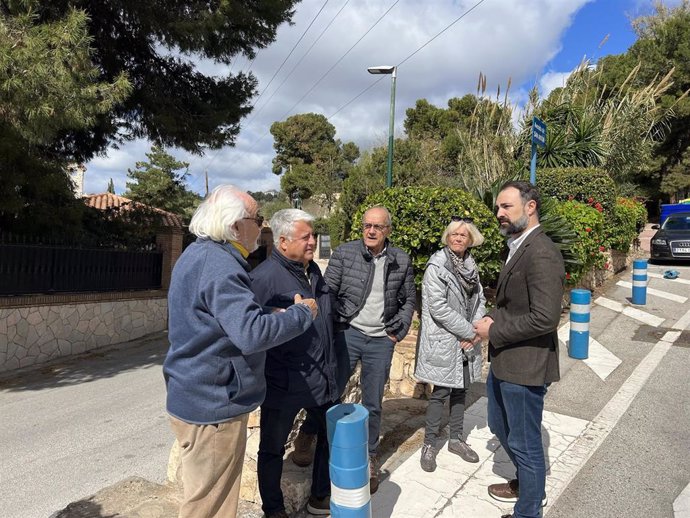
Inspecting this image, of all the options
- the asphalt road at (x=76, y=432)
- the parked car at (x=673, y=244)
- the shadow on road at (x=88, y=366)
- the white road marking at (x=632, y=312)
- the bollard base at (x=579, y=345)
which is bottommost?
the shadow on road at (x=88, y=366)

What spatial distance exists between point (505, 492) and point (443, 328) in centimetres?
111

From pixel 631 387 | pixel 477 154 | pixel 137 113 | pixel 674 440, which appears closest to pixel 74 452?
pixel 674 440

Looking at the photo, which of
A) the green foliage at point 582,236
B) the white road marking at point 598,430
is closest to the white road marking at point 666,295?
the green foliage at point 582,236

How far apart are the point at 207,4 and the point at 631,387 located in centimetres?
890

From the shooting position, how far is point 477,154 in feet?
43.1

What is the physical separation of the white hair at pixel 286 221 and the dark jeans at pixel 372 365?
1.03m

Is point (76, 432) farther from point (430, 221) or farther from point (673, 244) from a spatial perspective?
point (673, 244)

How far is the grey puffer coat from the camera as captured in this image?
3.40 m

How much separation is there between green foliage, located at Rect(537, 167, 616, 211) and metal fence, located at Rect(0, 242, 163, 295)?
29.4ft

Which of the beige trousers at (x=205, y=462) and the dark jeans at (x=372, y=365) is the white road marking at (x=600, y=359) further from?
the beige trousers at (x=205, y=462)

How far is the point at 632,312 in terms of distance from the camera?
859cm

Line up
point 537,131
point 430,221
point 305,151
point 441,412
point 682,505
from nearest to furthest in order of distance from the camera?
point 682,505 < point 441,412 < point 430,221 < point 537,131 < point 305,151

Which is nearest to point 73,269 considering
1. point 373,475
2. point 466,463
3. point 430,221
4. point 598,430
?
point 430,221

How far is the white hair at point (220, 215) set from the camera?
204 cm
